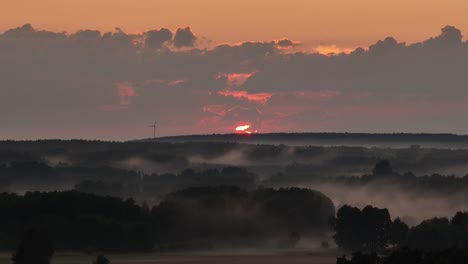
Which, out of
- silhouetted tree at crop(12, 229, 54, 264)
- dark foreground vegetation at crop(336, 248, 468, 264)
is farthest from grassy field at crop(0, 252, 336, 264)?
dark foreground vegetation at crop(336, 248, 468, 264)

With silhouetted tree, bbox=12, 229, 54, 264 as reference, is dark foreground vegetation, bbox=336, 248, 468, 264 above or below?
below

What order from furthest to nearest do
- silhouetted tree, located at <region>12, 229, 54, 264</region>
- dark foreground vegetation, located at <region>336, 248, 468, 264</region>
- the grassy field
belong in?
the grassy field < silhouetted tree, located at <region>12, 229, 54, 264</region> < dark foreground vegetation, located at <region>336, 248, 468, 264</region>

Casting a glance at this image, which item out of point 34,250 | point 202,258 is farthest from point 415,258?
point 202,258

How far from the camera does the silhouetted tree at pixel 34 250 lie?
160 meters

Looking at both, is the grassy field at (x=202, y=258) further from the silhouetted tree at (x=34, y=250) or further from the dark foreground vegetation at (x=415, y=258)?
the dark foreground vegetation at (x=415, y=258)

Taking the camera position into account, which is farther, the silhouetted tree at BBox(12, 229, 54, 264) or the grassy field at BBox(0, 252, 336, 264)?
the grassy field at BBox(0, 252, 336, 264)

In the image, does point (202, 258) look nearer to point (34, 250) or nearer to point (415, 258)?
point (34, 250)

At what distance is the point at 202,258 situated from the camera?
18275 cm

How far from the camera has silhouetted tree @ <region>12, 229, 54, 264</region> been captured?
160462 mm

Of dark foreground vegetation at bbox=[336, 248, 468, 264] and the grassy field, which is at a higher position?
the grassy field

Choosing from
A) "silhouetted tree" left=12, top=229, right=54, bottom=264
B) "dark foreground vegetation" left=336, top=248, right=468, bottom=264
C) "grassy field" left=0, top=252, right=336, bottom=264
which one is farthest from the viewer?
"grassy field" left=0, top=252, right=336, bottom=264

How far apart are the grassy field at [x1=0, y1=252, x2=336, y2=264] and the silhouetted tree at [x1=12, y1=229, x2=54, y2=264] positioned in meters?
3.20

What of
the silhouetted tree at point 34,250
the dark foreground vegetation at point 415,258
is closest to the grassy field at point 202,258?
the silhouetted tree at point 34,250

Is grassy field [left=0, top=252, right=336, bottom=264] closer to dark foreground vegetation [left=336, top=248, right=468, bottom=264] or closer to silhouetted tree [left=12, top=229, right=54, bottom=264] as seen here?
silhouetted tree [left=12, top=229, right=54, bottom=264]
